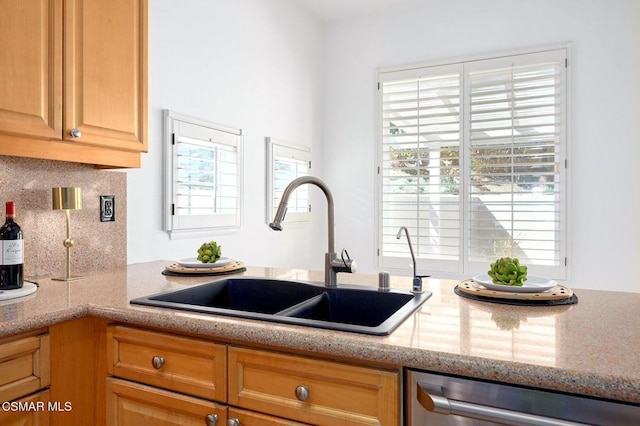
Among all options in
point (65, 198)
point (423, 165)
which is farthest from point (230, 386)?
point (423, 165)

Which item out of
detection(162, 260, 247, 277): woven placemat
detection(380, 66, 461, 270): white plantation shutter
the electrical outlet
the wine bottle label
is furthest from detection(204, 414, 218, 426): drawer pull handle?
detection(380, 66, 461, 270): white plantation shutter

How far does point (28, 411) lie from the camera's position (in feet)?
3.85

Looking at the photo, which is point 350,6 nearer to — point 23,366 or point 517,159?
point 517,159

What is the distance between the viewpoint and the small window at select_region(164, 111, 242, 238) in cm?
234

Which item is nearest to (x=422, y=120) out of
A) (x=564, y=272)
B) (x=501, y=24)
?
(x=501, y=24)

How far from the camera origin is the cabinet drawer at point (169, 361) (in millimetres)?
1143

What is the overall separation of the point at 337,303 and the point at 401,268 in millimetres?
2314

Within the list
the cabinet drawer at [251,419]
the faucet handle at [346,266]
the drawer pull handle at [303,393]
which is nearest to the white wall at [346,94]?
the faucet handle at [346,266]

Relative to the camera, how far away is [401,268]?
3697mm

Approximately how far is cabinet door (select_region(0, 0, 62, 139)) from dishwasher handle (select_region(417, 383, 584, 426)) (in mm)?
1414

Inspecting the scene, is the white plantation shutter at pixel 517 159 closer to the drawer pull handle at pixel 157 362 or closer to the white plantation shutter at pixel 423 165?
the white plantation shutter at pixel 423 165

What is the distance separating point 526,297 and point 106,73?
5.50ft

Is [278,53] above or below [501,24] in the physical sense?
below

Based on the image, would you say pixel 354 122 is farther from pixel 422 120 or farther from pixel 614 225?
pixel 614 225
